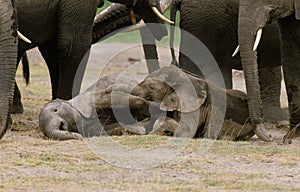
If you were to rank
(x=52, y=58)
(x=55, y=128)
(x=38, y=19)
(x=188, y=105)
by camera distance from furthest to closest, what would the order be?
(x=52, y=58) → (x=38, y=19) → (x=188, y=105) → (x=55, y=128)

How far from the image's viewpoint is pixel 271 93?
45.9 feet

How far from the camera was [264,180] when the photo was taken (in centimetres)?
843

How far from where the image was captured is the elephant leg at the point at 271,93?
1367cm

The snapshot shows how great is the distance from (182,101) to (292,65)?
1247mm

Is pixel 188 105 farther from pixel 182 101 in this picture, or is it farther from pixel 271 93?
pixel 271 93

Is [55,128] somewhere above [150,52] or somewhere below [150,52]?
above

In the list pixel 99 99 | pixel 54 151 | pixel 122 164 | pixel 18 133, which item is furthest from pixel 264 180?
pixel 18 133

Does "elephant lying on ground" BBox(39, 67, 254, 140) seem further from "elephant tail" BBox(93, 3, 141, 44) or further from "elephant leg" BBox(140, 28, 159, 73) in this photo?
"elephant tail" BBox(93, 3, 141, 44)

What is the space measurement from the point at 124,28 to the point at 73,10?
8.52ft

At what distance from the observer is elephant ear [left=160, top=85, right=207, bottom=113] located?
34.4 ft

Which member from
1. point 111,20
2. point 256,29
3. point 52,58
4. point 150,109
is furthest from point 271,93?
point 256,29

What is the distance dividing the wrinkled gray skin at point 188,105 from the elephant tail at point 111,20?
357cm

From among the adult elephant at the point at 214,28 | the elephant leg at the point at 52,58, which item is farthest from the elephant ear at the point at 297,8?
the elephant leg at the point at 52,58

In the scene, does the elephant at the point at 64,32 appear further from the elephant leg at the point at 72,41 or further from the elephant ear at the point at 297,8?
the elephant ear at the point at 297,8
